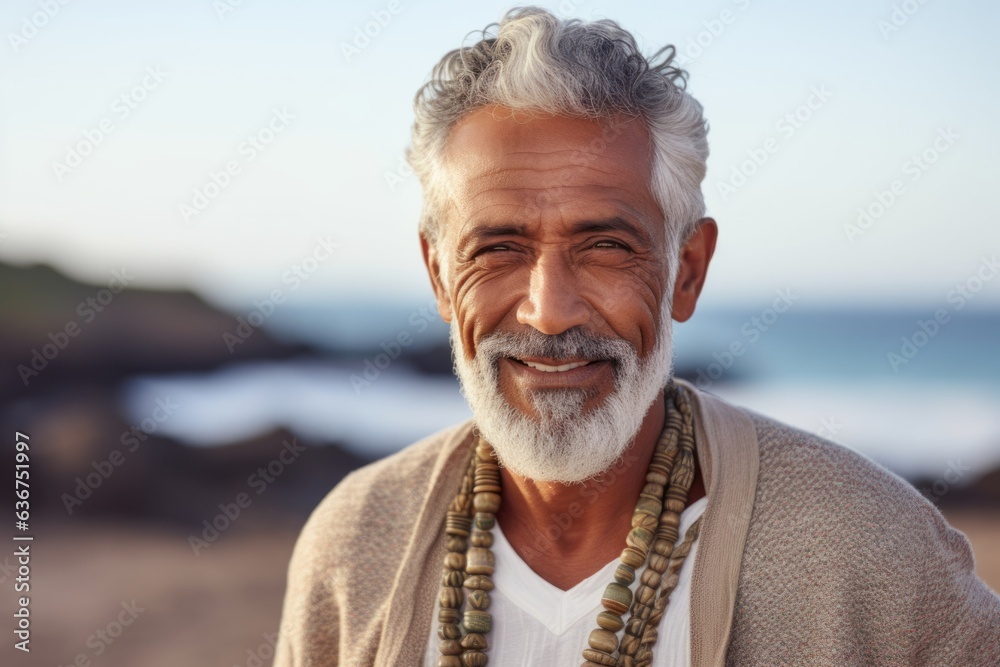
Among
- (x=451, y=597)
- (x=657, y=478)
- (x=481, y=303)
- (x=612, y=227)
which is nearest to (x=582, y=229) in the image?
(x=612, y=227)

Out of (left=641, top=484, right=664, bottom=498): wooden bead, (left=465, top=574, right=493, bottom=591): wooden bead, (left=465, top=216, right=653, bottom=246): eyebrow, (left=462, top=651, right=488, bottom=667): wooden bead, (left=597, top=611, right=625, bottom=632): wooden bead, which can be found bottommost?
(left=462, top=651, right=488, bottom=667): wooden bead

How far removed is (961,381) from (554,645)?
57.3 ft

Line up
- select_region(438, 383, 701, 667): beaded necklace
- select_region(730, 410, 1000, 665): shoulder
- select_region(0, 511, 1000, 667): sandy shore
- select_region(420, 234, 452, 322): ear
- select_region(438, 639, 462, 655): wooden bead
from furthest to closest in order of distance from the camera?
select_region(0, 511, 1000, 667): sandy shore, select_region(420, 234, 452, 322): ear, select_region(438, 639, 462, 655): wooden bead, select_region(438, 383, 701, 667): beaded necklace, select_region(730, 410, 1000, 665): shoulder

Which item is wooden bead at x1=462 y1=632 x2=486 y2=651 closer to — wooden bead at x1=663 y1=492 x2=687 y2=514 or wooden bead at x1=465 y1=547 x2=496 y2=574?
wooden bead at x1=465 y1=547 x2=496 y2=574

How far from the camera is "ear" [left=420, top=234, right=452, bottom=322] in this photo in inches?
110

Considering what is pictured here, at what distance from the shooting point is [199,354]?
1439 centimetres

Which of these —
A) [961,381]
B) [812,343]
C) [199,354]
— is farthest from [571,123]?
[812,343]

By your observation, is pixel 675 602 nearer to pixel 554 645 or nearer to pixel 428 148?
pixel 554 645

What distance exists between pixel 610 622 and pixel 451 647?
0.41m

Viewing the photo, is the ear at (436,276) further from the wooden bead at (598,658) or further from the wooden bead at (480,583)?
the wooden bead at (598,658)

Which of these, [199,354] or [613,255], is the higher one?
[199,354]

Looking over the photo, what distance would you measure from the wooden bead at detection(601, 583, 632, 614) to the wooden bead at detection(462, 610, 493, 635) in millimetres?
299

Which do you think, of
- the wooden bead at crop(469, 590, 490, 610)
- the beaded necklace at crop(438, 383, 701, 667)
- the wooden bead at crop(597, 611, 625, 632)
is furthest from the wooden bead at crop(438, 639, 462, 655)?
the wooden bead at crop(597, 611, 625, 632)

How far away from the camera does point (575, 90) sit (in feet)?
8.10
